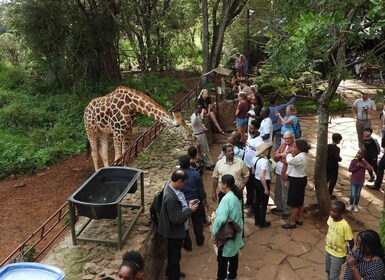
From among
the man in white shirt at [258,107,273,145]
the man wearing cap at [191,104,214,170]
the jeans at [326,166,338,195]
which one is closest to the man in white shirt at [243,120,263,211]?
the man in white shirt at [258,107,273,145]

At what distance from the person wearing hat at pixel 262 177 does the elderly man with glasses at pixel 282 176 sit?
0.26m

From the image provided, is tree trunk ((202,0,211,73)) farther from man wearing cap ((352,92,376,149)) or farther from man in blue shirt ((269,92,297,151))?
man wearing cap ((352,92,376,149))

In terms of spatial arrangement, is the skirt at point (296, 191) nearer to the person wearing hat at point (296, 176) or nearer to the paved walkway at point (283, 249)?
the person wearing hat at point (296, 176)

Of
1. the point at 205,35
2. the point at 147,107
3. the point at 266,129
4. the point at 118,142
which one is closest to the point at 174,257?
the point at 266,129

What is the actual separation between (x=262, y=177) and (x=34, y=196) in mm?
5870

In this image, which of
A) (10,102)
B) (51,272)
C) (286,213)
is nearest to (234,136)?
(286,213)

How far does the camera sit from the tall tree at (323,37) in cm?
427

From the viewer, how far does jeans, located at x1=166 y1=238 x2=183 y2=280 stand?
520 centimetres

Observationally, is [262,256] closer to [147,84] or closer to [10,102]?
[147,84]

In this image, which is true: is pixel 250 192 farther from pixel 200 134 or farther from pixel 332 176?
pixel 200 134

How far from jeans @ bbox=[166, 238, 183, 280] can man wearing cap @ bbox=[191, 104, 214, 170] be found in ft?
11.9

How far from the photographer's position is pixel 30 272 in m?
3.77

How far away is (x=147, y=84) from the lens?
15734mm

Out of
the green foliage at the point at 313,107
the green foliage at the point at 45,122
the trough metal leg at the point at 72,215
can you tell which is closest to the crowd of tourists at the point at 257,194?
the trough metal leg at the point at 72,215
